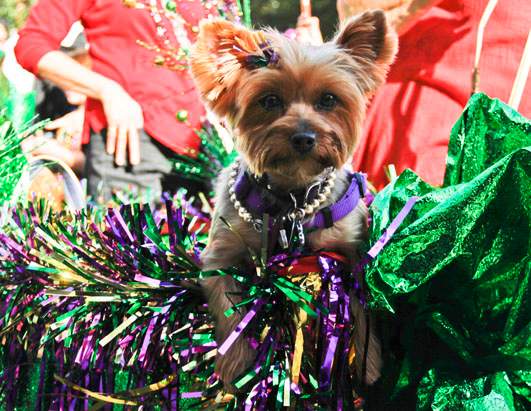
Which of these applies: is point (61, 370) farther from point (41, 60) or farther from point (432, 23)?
point (41, 60)

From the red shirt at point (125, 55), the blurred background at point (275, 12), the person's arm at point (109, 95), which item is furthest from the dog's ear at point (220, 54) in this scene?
the person's arm at point (109, 95)

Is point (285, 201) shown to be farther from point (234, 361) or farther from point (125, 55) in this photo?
point (125, 55)

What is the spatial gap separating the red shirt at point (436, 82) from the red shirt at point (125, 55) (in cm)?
70

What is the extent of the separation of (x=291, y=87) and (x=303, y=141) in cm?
11

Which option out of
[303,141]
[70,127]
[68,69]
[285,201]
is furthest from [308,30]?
[70,127]

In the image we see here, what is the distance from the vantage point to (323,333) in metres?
0.68

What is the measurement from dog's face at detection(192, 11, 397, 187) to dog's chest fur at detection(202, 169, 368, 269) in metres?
0.09

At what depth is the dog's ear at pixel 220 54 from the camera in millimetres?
932

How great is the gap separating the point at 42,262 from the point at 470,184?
0.69 meters

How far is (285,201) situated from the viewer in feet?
2.77

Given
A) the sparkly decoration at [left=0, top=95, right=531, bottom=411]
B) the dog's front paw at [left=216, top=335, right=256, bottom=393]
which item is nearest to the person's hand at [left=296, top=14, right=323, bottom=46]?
the sparkly decoration at [left=0, top=95, right=531, bottom=411]

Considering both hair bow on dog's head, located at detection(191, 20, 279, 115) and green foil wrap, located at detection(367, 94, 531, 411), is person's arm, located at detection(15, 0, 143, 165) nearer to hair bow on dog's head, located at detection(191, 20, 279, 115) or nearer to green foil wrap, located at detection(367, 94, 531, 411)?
hair bow on dog's head, located at detection(191, 20, 279, 115)

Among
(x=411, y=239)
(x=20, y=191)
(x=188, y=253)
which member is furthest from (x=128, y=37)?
(x=411, y=239)

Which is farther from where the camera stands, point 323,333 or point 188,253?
point 188,253
